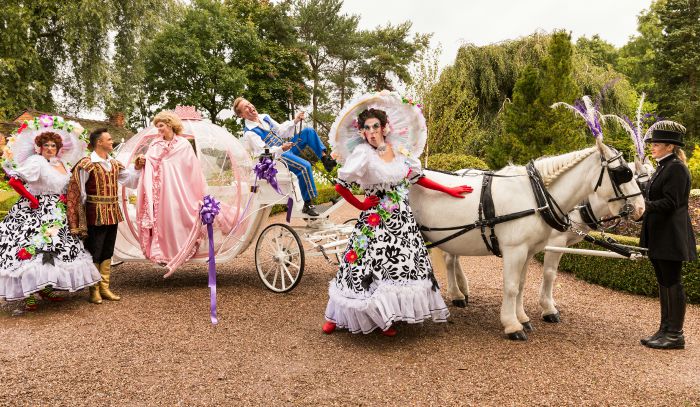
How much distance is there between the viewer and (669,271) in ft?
13.2

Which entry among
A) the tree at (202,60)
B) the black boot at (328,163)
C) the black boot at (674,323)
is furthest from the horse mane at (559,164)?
the tree at (202,60)

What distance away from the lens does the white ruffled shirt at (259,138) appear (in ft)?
18.5

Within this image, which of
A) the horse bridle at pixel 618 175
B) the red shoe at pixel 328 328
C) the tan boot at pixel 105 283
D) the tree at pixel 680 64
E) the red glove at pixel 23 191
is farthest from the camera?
the tree at pixel 680 64

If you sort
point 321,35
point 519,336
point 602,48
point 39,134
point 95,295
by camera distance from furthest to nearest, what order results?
point 602,48, point 321,35, point 95,295, point 39,134, point 519,336

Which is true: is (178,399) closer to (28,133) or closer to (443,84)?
(28,133)

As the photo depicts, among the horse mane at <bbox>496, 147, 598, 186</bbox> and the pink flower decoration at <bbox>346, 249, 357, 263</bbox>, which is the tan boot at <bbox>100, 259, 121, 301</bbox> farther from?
the horse mane at <bbox>496, 147, 598, 186</bbox>

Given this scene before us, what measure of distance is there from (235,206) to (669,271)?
4.57m

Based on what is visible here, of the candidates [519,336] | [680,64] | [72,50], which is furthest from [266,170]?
[680,64]

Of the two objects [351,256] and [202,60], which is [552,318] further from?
[202,60]

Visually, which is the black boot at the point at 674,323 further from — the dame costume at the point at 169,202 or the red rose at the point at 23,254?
the red rose at the point at 23,254

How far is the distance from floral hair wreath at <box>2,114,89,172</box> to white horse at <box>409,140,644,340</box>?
13.0ft

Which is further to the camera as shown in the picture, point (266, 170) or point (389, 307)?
point (266, 170)

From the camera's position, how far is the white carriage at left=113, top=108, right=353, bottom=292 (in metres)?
5.80

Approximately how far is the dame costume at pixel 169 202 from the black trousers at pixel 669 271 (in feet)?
15.3
